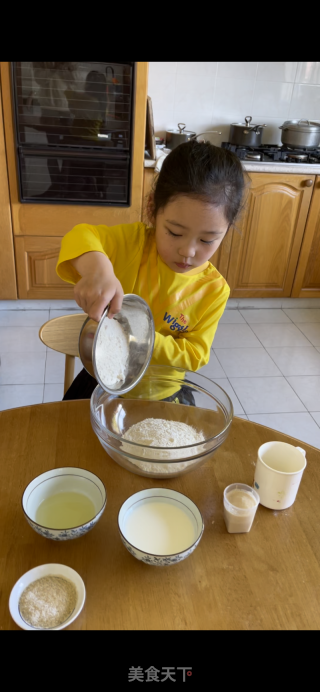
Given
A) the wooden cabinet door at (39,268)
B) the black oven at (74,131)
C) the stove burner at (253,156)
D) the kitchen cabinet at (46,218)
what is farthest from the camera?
the stove burner at (253,156)

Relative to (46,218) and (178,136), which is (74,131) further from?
(178,136)

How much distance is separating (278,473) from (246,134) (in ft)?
8.49

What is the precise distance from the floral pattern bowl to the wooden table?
0.03 m

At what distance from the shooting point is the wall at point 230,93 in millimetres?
2891

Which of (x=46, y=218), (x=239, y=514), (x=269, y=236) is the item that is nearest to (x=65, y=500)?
(x=239, y=514)

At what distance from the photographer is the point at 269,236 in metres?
2.87

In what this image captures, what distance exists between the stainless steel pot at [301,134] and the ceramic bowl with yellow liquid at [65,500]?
271 cm

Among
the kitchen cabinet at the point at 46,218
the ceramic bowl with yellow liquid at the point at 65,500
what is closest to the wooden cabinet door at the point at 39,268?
the kitchen cabinet at the point at 46,218

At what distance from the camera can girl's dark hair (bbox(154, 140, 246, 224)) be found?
0.99 metres

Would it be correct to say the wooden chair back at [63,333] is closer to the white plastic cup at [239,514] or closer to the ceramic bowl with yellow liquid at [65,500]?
the ceramic bowl with yellow liquid at [65,500]

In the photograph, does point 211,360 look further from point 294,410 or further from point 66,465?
point 66,465

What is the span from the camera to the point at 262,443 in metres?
0.90

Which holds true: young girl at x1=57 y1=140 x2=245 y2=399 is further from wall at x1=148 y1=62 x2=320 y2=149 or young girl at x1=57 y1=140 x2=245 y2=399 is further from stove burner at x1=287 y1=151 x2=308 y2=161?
wall at x1=148 y1=62 x2=320 y2=149

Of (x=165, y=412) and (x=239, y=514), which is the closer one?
(x=239, y=514)
